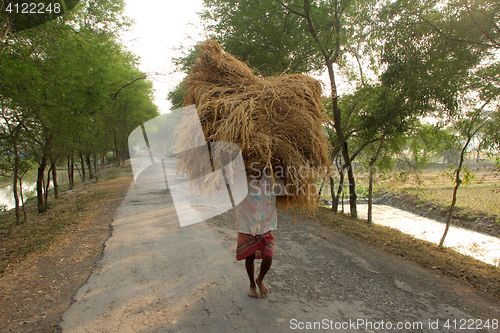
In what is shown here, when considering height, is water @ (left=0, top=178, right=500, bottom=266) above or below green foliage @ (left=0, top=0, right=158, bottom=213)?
below

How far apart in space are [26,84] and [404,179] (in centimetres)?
1160

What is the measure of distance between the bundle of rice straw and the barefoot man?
0.21 metres

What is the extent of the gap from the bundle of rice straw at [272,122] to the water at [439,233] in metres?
7.49

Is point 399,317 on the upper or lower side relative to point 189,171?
lower

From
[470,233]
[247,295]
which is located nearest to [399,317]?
[247,295]

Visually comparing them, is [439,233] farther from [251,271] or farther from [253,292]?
[251,271]

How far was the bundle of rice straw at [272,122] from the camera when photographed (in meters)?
2.74

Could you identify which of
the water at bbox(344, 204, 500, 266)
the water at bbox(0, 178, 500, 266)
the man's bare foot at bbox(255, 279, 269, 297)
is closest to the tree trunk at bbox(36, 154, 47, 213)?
the water at bbox(0, 178, 500, 266)

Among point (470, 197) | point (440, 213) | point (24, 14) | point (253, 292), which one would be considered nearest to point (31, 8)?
point (24, 14)

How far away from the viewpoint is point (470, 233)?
12.6m

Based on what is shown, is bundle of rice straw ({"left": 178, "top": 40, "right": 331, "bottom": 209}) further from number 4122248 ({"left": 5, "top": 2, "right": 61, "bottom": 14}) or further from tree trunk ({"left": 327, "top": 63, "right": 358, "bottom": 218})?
tree trunk ({"left": 327, "top": 63, "right": 358, "bottom": 218})

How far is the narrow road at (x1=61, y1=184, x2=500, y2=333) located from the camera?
2781mm

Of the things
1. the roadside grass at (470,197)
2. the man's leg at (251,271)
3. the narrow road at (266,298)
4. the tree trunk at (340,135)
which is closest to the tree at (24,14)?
the narrow road at (266,298)

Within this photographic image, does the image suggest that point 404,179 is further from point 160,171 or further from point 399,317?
point 160,171
